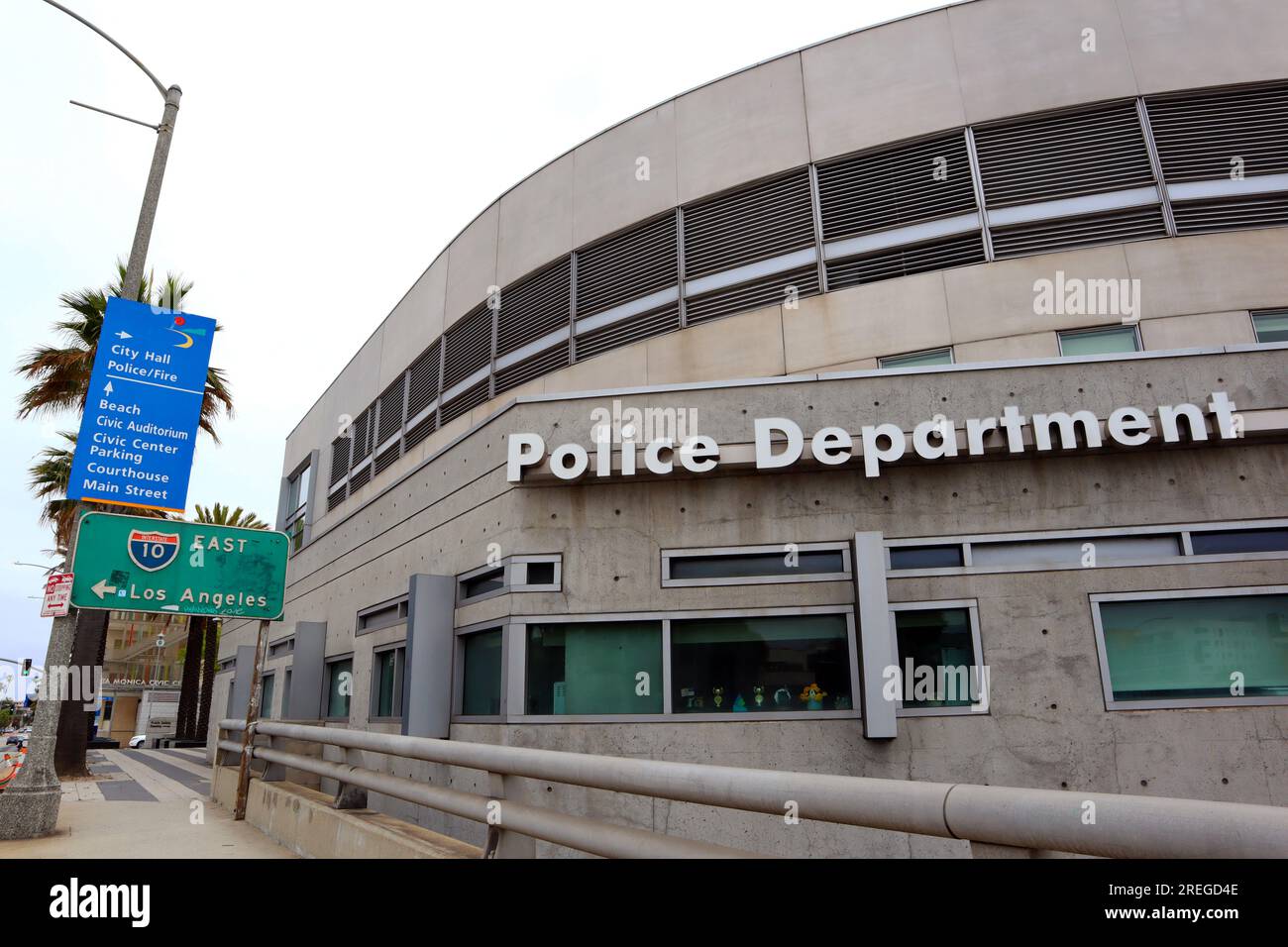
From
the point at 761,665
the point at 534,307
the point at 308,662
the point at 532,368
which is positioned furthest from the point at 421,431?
the point at 761,665

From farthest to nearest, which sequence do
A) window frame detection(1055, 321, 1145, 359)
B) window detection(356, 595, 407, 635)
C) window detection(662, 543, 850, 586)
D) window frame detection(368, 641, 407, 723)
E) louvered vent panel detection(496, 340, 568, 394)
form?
louvered vent panel detection(496, 340, 568, 394)
window detection(356, 595, 407, 635)
window frame detection(368, 641, 407, 723)
window frame detection(1055, 321, 1145, 359)
window detection(662, 543, 850, 586)

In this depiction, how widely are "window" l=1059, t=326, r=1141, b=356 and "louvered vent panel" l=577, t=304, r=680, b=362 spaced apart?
5699 millimetres

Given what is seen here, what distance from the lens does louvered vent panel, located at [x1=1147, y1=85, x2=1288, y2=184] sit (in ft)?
37.7

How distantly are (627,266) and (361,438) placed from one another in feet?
34.2

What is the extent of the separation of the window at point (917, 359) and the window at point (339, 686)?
431 inches

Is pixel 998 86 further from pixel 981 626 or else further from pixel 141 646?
pixel 141 646

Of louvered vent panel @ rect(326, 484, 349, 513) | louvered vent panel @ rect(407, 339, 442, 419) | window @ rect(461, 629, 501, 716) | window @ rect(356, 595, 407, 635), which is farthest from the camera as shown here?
louvered vent panel @ rect(326, 484, 349, 513)

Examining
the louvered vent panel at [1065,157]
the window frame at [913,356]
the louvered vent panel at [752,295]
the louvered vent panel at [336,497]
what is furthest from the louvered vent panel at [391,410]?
the louvered vent panel at [1065,157]

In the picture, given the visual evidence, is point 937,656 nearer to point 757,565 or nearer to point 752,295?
point 757,565

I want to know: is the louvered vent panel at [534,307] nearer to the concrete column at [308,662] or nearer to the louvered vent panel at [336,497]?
the concrete column at [308,662]

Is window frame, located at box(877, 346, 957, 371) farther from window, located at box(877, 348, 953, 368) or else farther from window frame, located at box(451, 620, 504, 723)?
window frame, located at box(451, 620, 504, 723)

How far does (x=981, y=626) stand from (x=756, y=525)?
8.77 feet

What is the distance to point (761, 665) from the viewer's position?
9.38m

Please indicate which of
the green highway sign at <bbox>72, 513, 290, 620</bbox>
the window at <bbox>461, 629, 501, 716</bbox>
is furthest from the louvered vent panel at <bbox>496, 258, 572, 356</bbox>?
the window at <bbox>461, 629, 501, 716</bbox>
